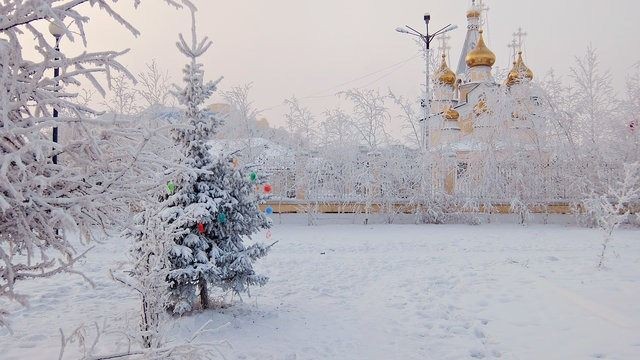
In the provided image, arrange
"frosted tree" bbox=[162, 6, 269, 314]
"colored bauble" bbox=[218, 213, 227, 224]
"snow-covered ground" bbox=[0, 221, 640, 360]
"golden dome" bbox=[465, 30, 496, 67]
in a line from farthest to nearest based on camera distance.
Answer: "golden dome" bbox=[465, 30, 496, 67] < "colored bauble" bbox=[218, 213, 227, 224] < "frosted tree" bbox=[162, 6, 269, 314] < "snow-covered ground" bbox=[0, 221, 640, 360]

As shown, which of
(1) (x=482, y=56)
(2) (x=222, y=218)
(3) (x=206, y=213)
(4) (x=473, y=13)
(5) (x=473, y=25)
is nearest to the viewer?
(3) (x=206, y=213)

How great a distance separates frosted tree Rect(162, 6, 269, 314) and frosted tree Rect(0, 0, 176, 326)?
449 cm

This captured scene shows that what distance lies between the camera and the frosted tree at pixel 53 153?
7.44ft

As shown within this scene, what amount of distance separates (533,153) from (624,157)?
13.3ft

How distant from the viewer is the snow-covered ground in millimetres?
6332

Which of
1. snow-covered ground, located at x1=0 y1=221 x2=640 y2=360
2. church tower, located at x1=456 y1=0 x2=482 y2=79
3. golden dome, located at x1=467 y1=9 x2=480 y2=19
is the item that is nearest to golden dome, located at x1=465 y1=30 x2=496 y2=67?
church tower, located at x1=456 y1=0 x2=482 y2=79

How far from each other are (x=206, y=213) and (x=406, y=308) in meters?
3.84

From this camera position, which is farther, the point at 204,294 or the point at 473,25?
the point at 473,25

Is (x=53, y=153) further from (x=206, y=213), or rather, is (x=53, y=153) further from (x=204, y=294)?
(x=204, y=294)

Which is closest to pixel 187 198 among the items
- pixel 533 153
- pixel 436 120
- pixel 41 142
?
pixel 41 142

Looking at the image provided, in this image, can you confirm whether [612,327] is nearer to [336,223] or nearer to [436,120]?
[336,223]

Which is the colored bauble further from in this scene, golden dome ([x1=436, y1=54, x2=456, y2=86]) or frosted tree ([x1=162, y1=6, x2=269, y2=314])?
golden dome ([x1=436, y1=54, x2=456, y2=86])

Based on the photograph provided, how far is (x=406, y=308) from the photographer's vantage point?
27.4 ft

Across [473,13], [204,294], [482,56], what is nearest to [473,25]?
[473,13]
